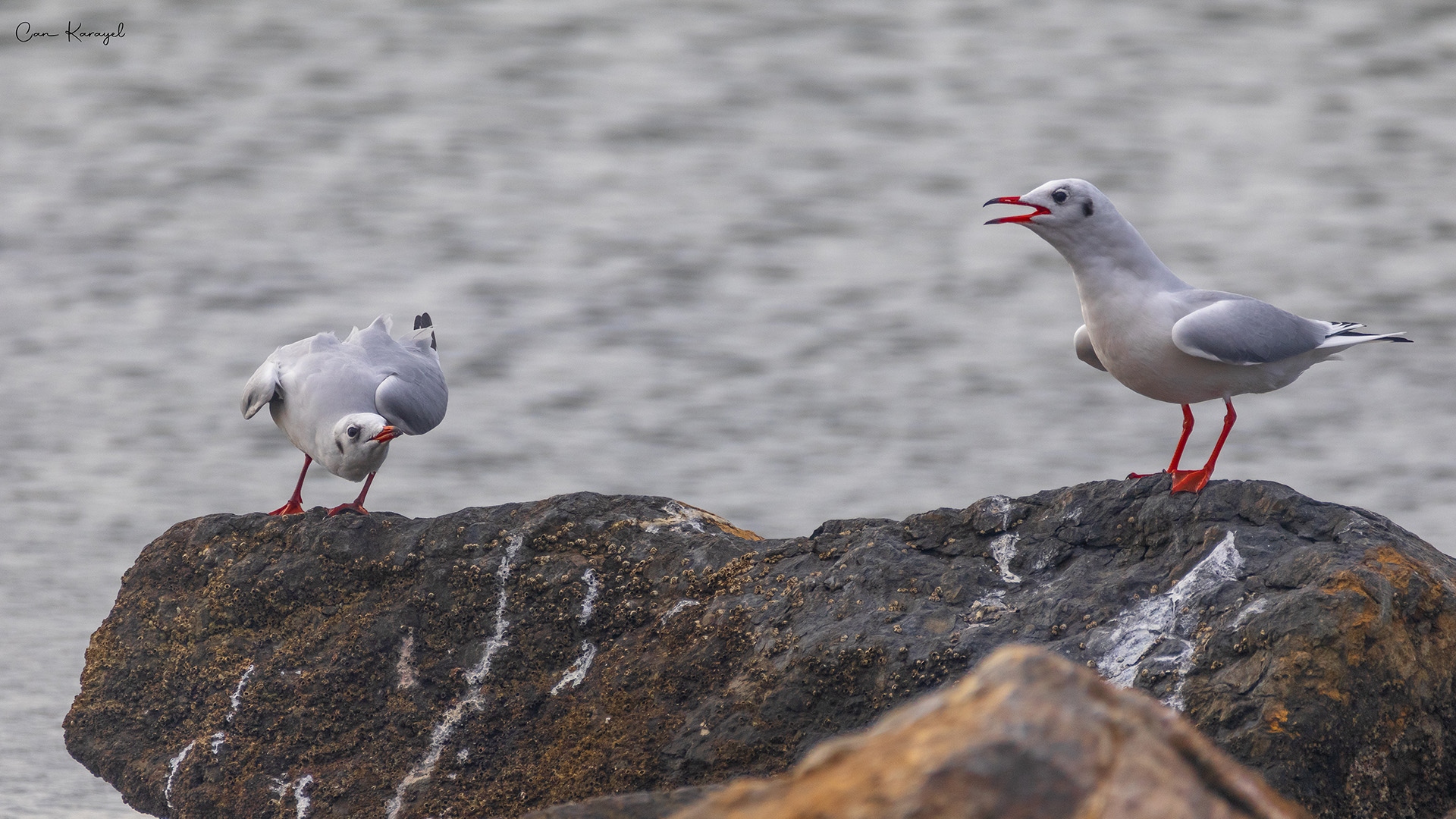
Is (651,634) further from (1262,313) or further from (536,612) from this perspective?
(1262,313)

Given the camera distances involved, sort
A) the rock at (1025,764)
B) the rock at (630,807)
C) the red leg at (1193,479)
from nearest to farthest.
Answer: the rock at (1025,764) < the rock at (630,807) < the red leg at (1193,479)

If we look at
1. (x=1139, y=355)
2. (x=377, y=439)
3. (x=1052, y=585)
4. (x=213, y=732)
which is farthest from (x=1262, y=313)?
(x=213, y=732)

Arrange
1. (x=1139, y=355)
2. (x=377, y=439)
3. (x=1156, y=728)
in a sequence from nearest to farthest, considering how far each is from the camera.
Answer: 1. (x=1156, y=728)
2. (x=1139, y=355)
3. (x=377, y=439)

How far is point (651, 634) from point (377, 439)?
68.6 inches

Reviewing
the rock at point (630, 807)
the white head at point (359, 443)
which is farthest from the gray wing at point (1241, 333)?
the white head at point (359, 443)

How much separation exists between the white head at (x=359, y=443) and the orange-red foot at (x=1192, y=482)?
11.0 ft

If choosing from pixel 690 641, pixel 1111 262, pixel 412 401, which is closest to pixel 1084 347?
pixel 1111 262

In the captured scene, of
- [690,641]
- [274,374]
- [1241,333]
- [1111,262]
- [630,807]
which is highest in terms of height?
[1111,262]

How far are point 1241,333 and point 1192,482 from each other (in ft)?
1.86

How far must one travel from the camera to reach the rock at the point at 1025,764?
260 cm

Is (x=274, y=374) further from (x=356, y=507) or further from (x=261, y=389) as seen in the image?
(x=356, y=507)

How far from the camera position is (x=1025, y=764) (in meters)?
2.62

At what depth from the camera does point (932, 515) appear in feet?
18.9

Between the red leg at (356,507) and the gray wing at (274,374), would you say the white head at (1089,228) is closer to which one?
the red leg at (356,507)
